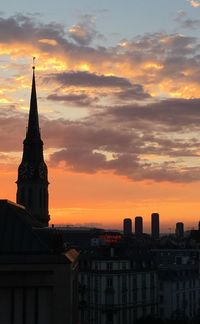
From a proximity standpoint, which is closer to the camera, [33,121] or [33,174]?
[33,174]

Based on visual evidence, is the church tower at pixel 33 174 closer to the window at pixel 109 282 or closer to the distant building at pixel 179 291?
the distant building at pixel 179 291

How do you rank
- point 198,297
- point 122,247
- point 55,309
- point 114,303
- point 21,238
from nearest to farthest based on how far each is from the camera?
point 55,309 < point 21,238 < point 114,303 < point 122,247 < point 198,297

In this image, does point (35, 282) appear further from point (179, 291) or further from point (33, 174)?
point (33, 174)

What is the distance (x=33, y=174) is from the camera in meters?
186

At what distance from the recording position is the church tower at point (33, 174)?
603 feet

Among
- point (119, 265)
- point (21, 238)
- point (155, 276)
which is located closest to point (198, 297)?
point (155, 276)

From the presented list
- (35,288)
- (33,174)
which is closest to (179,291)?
(33,174)

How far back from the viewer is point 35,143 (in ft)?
620

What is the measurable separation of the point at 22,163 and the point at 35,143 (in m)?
7.02

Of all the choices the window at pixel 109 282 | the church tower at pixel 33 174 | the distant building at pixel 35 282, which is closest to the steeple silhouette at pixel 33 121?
the church tower at pixel 33 174

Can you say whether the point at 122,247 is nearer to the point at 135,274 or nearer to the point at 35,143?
the point at 135,274

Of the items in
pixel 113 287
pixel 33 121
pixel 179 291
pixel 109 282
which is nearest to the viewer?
pixel 109 282

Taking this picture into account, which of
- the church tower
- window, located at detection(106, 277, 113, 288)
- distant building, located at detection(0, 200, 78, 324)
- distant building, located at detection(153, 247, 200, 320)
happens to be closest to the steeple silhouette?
the church tower

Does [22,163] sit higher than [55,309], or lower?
higher
